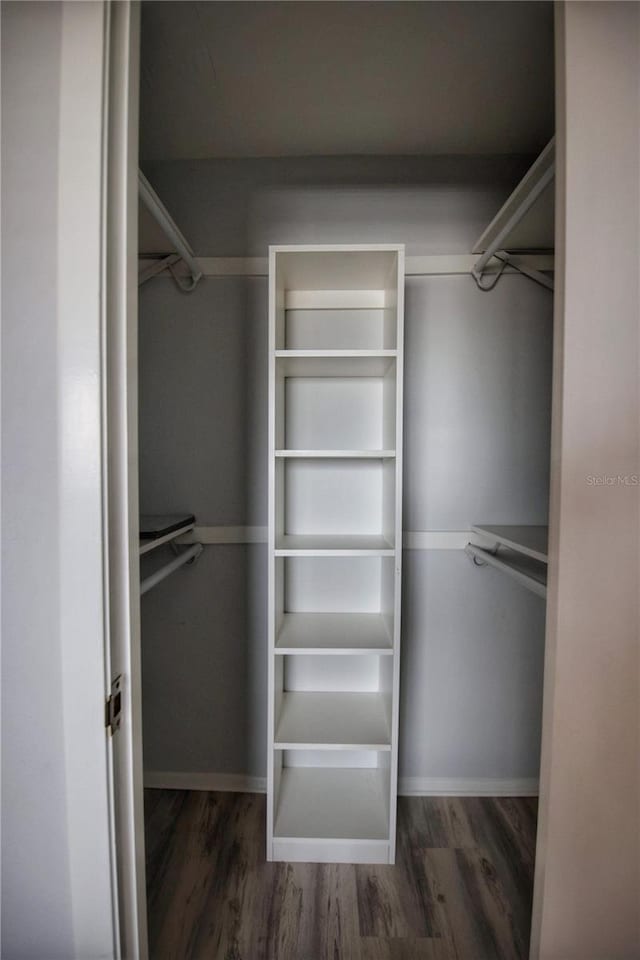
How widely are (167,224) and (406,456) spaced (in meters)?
1.06

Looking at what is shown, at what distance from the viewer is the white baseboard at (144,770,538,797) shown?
1606mm

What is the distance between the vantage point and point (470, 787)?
1609mm

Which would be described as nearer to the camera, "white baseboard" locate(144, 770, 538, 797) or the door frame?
the door frame

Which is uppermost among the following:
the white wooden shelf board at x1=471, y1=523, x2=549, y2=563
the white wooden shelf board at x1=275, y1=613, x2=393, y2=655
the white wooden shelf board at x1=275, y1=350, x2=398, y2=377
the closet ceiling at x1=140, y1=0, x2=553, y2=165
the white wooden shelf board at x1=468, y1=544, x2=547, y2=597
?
the closet ceiling at x1=140, y1=0, x2=553, y2=165

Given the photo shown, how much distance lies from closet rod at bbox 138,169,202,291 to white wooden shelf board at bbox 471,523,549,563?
118cm

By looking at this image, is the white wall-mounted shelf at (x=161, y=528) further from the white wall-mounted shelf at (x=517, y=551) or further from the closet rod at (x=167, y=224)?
the white wall-mounted shelf at (x=517, y=551)

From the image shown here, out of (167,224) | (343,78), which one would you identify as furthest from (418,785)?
(343,78)

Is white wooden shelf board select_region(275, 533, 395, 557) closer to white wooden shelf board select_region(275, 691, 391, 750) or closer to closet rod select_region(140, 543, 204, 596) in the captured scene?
closet rod select_region(140, 543, 204, 596)

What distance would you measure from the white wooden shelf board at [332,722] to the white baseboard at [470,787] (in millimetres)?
385

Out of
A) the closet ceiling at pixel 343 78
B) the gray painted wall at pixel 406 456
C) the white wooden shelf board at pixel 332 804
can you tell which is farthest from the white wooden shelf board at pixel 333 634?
the closet ceiling at pixel 343 78

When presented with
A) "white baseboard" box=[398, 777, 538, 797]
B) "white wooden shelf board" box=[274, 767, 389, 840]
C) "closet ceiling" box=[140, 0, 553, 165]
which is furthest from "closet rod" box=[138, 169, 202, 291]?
"white baseboard" box=[398, 777, 538, 797]

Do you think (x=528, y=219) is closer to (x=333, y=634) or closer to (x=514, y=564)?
(x=514, y=564)

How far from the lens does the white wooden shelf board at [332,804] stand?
1.33m

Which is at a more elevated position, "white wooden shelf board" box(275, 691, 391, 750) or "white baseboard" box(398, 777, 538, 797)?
"white wooden shelf board" box(275, 691, 391, 750)
